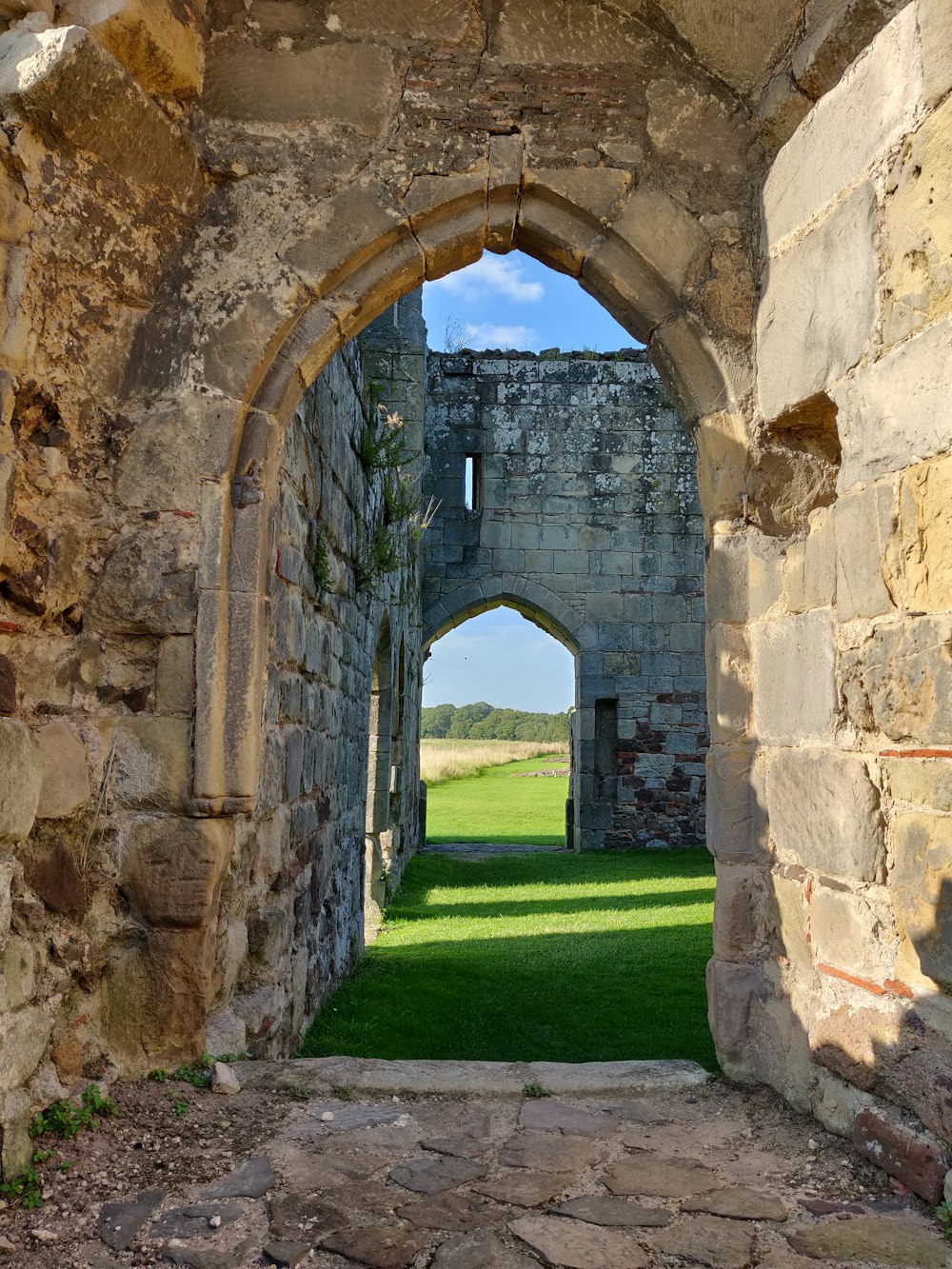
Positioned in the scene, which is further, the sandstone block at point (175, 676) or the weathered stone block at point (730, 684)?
the weathered stone block at point (730, 684)

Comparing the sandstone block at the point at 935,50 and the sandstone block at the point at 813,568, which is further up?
the sandstone block at the point at 935,50

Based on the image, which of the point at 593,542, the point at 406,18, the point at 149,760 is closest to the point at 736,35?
the point at 406,18

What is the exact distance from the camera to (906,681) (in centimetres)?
226

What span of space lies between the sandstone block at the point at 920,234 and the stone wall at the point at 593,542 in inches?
400

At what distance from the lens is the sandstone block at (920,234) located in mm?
2199

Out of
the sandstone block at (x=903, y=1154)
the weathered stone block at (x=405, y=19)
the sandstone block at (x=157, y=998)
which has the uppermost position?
the weathered stone block at (x=405, y=19)

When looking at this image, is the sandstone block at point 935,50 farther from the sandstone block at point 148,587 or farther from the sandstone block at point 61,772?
the sandstone block at point 61,772

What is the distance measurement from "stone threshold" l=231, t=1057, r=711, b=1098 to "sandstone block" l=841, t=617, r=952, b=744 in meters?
1.28

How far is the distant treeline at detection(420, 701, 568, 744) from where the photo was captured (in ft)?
176

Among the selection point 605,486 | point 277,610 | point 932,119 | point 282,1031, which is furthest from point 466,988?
point 605,486

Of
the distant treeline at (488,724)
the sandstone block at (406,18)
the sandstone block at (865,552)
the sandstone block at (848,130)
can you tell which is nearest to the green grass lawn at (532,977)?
the sandstone block at (865,552)

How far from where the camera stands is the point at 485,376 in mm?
12719

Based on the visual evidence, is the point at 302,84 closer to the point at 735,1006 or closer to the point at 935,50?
the point at 935,50

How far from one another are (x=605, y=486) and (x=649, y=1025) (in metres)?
9.10
